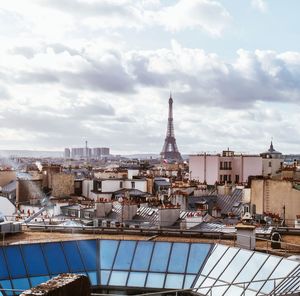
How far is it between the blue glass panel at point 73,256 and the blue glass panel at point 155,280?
2.36 meters

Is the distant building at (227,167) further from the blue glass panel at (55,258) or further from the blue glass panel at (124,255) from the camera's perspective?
the blue glass panel at (55,258)

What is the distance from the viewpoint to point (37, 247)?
21016 mm

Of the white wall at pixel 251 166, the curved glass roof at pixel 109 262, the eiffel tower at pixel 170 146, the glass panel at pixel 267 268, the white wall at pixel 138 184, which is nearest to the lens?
the glass panel at pixel 267 268

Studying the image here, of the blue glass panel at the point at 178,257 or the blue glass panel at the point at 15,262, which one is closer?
the blue glass panel at the point at 15,262

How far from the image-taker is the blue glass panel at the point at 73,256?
68.1 feet

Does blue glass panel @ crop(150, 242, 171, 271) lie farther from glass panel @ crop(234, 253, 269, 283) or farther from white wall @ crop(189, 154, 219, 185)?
white wall @ crop(189, 154, 219, 185)

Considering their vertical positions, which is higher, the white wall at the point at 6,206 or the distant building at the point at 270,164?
the distant building at the point at 270,164

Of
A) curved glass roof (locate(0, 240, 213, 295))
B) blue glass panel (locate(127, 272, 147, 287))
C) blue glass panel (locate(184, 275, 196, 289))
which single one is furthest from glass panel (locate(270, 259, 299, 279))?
blue glass panel (locate(127, 272, 147, 287))

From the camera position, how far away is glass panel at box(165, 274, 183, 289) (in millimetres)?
19720

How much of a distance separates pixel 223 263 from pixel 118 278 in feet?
11.5

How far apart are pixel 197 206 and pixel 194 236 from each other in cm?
2367

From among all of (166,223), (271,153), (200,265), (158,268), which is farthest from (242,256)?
(271,153)

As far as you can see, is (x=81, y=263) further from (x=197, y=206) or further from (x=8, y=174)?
(x=8, y=174)

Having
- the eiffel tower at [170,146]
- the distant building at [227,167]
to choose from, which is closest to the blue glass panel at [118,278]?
the distant building at [227,167]
